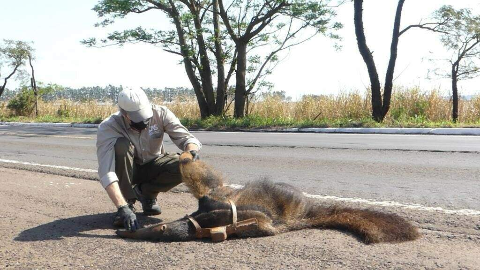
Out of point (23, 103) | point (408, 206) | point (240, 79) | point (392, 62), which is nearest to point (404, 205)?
point (408, 206)

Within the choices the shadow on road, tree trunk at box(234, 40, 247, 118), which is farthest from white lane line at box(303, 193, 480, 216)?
tree trunk at box(234, 40, 247, 118)

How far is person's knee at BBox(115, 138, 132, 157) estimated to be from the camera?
478cm

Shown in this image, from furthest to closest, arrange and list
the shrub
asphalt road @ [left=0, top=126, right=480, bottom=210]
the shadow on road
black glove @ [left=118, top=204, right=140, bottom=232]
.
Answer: the shrub → asphalt road @ [left=0, top=126, right=480, bottom=210] → the shadow on road → black glove @ [left=118, top=204, right=140, bottom=232]

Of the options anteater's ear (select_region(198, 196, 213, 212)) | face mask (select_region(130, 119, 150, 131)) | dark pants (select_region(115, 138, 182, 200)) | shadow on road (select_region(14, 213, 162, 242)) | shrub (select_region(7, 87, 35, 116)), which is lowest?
shadow on road (select_region(14, 213, 162, 242))

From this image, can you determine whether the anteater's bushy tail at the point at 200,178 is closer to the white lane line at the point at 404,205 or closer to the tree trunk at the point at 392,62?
the white lane line at the point at 404,205

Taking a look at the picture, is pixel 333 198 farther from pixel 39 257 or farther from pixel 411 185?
pixel 39 257

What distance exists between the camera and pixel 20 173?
8.59 metres

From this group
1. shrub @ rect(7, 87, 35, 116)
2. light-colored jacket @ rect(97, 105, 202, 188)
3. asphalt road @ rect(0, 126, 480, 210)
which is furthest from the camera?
shrub @ rect(7, 87, 35, 116)

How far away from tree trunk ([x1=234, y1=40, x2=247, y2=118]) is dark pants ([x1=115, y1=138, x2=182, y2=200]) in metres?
16.4

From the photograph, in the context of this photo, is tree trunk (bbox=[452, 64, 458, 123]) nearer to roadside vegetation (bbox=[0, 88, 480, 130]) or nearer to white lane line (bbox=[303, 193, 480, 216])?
roadside vegetation (bbox=[0, 88, 480, 130])

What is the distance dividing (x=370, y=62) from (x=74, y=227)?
14.6m

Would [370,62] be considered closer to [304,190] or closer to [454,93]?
[454,93]

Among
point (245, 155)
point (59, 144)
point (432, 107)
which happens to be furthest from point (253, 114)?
point (245, 155)

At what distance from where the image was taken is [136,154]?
16.9 feet
